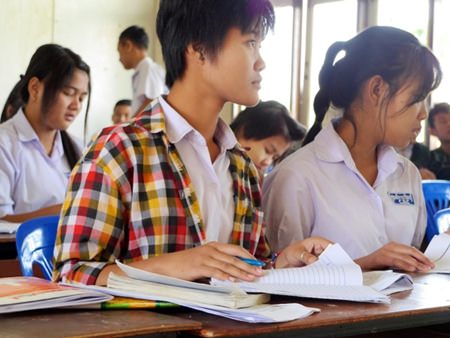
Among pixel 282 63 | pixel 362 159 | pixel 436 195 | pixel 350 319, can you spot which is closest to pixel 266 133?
pixel 436 195

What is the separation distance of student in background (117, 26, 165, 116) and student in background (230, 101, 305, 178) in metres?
3.50

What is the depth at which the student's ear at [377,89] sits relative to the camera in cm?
215

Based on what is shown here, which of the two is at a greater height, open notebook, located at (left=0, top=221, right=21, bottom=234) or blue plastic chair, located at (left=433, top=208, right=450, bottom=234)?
blue plastic chair, located at (left=433, top=208, right=450, bottom=234)

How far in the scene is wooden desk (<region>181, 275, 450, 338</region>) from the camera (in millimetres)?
974

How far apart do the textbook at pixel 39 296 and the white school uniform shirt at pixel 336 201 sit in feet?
3.28

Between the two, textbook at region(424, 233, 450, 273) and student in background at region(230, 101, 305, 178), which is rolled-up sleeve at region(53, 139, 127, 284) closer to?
textbook at region(424, 233, 450, 273)

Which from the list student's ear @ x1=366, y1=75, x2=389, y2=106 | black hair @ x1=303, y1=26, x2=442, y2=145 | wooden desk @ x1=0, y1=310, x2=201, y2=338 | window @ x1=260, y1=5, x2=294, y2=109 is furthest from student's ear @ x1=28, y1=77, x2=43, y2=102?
window @ x1=260, y1=5, x2=294, y2=109

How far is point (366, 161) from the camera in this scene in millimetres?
2215

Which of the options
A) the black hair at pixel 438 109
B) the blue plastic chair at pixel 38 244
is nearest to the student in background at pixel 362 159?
the blue plastic chair at pixel 38 244

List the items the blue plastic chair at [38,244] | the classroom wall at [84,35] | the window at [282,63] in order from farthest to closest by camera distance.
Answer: the classroom wall at [84,35] < the window at [282,63] < the blue plastic chair at [38,244]

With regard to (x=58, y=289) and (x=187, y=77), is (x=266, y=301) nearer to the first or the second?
(x=58, y=289)

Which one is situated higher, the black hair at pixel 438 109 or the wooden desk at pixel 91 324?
the wooden desk at pixel 91 324

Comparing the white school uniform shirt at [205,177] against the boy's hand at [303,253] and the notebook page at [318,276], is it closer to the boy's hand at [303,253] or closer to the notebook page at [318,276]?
the boy's hand at [303,253]

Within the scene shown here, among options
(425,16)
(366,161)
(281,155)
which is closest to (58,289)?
(366,161)
